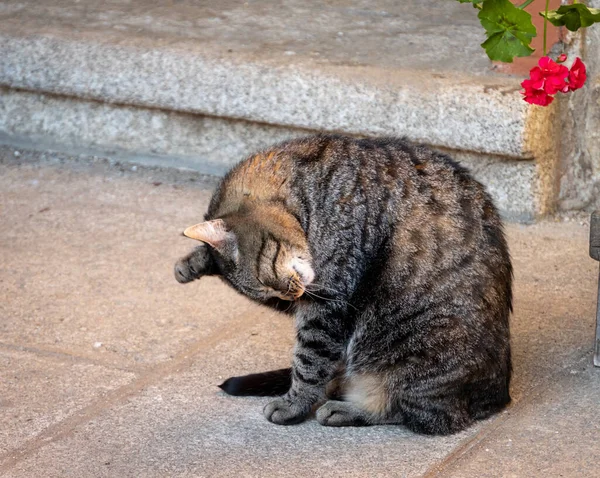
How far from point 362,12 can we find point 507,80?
1.60 meters

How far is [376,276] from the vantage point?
3270 millimetres

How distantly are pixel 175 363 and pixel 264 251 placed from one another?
2.68ft

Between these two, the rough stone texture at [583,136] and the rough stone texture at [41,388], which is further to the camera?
the rough stone texture at [583,136]

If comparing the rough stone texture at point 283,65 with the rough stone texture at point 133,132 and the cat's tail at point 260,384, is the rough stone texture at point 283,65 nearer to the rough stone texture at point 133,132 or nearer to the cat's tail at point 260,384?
the rough stone texture at point 133,132

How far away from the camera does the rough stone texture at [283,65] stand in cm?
491

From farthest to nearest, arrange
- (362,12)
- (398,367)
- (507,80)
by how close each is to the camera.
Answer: (362,12) < (507,80) < (398,367)

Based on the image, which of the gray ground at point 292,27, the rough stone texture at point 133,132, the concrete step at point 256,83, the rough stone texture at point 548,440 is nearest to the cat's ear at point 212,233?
the rough stone texture at point 548,440

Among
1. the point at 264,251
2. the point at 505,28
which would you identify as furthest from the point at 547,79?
the point at 264,251

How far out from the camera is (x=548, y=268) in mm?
4535

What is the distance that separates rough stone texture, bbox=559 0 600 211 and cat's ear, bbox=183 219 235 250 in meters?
2.38

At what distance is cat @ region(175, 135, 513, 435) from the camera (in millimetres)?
3236

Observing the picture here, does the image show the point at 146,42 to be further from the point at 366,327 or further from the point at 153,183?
the point at 366,327

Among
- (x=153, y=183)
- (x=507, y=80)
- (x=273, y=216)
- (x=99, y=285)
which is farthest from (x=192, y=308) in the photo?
(x=507, y=80)

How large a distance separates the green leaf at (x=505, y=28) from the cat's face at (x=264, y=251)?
881 millimetres
